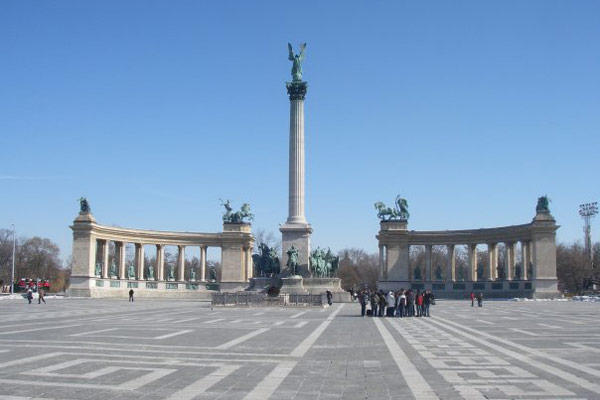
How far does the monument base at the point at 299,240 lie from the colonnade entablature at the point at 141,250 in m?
23.6

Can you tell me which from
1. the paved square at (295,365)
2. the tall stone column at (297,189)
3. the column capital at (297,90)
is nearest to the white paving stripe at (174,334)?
the paved square at (295,365)

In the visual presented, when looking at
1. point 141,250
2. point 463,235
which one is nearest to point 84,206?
point 141,250

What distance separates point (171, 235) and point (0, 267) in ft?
190

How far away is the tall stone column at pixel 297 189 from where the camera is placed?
7288 centimetres

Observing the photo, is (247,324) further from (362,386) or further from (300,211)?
(300,211)

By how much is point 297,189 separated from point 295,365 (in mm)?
57846

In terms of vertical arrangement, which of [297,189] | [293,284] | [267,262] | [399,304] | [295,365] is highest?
[297,189]

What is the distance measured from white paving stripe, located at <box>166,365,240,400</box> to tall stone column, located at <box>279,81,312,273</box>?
56.6m

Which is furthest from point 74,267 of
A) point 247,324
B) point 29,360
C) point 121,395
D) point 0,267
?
point 121,395

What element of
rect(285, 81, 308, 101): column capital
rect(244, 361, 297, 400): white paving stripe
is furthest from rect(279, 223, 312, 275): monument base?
rect(244, 361, 297, 400): white paving stripe

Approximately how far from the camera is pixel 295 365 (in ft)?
54.8

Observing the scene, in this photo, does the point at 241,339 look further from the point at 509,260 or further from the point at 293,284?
the point at 509,260

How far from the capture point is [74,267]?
317 feet

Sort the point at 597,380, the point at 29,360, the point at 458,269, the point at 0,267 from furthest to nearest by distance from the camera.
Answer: the point at 458,269 → the point at 0,267 → the point at 29,360 → the point at 597,380
